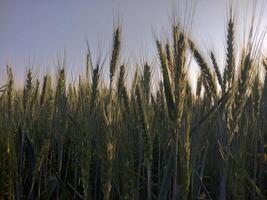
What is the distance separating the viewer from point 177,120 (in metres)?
1.28

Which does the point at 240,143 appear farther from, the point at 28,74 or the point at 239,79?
the point at 28,74

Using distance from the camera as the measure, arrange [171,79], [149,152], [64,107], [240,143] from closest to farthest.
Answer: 1. [171,79]
2. [149,152]
3. [240,143]
4. [64,107]

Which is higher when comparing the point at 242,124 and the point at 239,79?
the point at 239,79

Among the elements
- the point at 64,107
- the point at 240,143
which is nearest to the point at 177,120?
the point at 240,143

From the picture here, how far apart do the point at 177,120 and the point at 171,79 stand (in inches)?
7.7

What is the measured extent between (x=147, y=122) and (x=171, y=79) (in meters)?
0.29

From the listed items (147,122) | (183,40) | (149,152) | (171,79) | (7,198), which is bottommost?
(7,198)

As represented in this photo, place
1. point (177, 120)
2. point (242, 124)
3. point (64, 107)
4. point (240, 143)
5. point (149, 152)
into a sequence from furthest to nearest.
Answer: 1. point (64, 107)
2. point (242, 124)
3. point (240, 143)
4. point (149, 152)
5. point (177, 120)

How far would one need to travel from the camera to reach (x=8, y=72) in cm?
279

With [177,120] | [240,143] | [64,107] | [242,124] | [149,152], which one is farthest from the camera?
[64,107]

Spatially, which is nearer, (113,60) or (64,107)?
(113,60)

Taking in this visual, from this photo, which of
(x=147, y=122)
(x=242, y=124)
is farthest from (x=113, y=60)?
(x=242, y=124)

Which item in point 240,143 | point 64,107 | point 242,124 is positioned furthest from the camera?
point 64,107

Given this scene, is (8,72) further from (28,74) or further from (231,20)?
(231,20)
